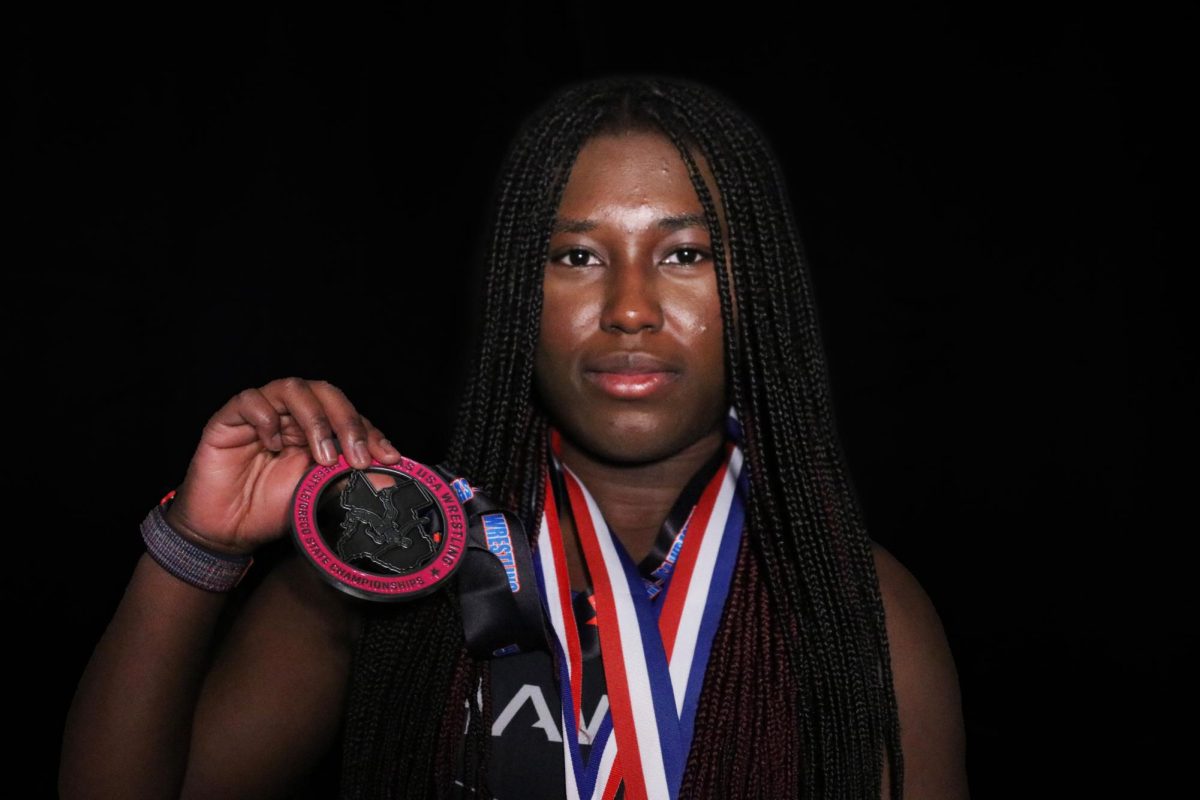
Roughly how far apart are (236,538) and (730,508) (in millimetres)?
786

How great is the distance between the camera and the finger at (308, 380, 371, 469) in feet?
4.65

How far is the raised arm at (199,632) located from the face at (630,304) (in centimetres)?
35

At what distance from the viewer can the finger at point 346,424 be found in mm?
1417

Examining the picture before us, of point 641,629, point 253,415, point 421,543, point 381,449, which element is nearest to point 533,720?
point 641,629

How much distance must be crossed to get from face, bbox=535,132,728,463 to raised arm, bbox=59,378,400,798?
348 millimetres

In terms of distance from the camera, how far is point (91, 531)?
2355mm

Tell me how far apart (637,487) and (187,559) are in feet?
2.43

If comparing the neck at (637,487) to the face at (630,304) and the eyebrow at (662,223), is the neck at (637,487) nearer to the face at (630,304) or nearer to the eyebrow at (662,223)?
the face at (630,304)

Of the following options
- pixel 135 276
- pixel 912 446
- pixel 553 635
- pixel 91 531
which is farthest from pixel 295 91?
pixel 912 446

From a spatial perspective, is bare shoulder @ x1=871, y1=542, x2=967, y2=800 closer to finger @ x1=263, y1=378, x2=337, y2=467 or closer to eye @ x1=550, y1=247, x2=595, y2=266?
eye @ x1=550, y1=247, x2=595, y2=266

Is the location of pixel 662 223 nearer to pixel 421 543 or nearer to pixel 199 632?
pixel 421 543

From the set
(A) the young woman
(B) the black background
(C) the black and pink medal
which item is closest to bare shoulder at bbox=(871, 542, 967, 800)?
(A) the young woman

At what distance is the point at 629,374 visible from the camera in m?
1.60

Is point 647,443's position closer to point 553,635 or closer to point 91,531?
point 553,635
